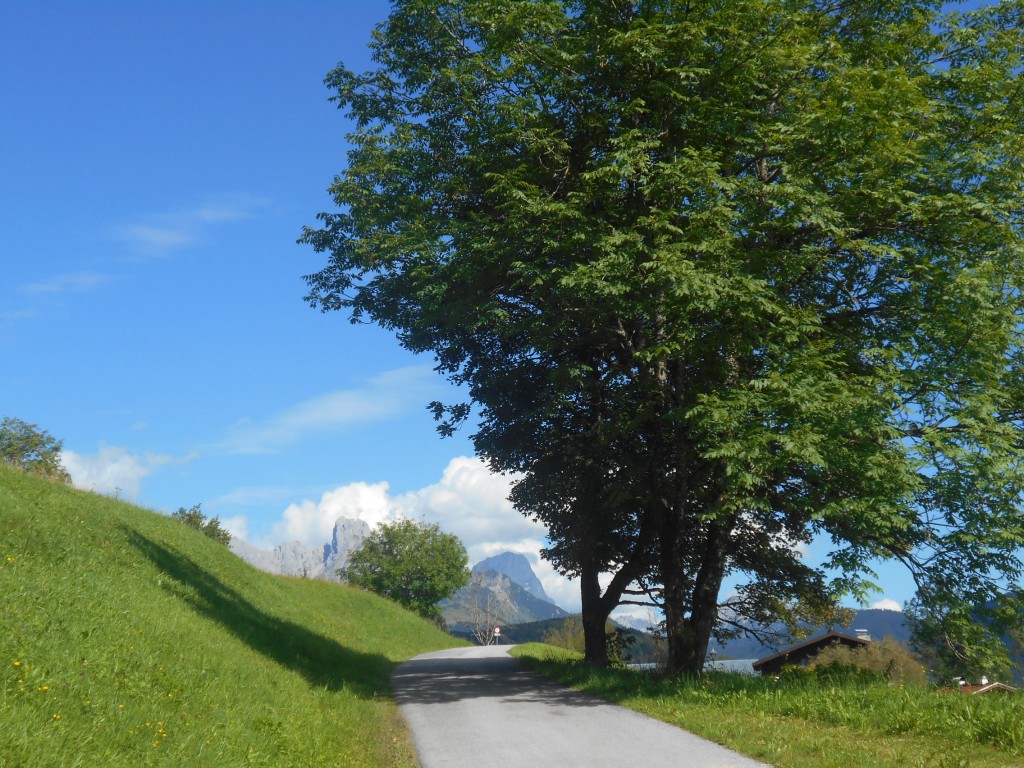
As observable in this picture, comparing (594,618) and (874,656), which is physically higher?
(594,618)

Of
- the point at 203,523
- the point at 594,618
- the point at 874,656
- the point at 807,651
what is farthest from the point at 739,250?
the point at 203,523

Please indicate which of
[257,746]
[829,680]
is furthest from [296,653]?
[829,680]

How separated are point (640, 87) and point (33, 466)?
68.2 feet

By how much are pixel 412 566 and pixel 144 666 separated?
74434mm

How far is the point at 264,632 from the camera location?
62.3ft

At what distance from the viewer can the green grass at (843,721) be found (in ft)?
27.8

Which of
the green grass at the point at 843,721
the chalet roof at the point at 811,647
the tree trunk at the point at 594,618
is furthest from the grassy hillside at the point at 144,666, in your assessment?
the chalet roof at the point at 811,647

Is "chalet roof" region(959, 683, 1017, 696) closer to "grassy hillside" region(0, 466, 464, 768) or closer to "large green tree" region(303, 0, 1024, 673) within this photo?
"large green tree" region(303, 0, 1024, 673)

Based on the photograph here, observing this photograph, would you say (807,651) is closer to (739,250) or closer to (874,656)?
(874,656)

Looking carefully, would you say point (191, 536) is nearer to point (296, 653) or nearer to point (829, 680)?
point (296, 653)

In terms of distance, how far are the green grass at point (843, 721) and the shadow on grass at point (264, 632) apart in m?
7.32

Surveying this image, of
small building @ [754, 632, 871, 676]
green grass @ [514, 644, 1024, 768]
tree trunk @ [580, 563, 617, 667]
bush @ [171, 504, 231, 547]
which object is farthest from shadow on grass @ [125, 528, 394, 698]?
bush @ [171, 504, 231, 547]

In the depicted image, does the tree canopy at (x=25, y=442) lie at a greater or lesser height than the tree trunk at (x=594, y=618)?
greater

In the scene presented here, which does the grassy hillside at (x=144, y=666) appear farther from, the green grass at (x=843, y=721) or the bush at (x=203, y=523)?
the bush at (x=203, y=523)
